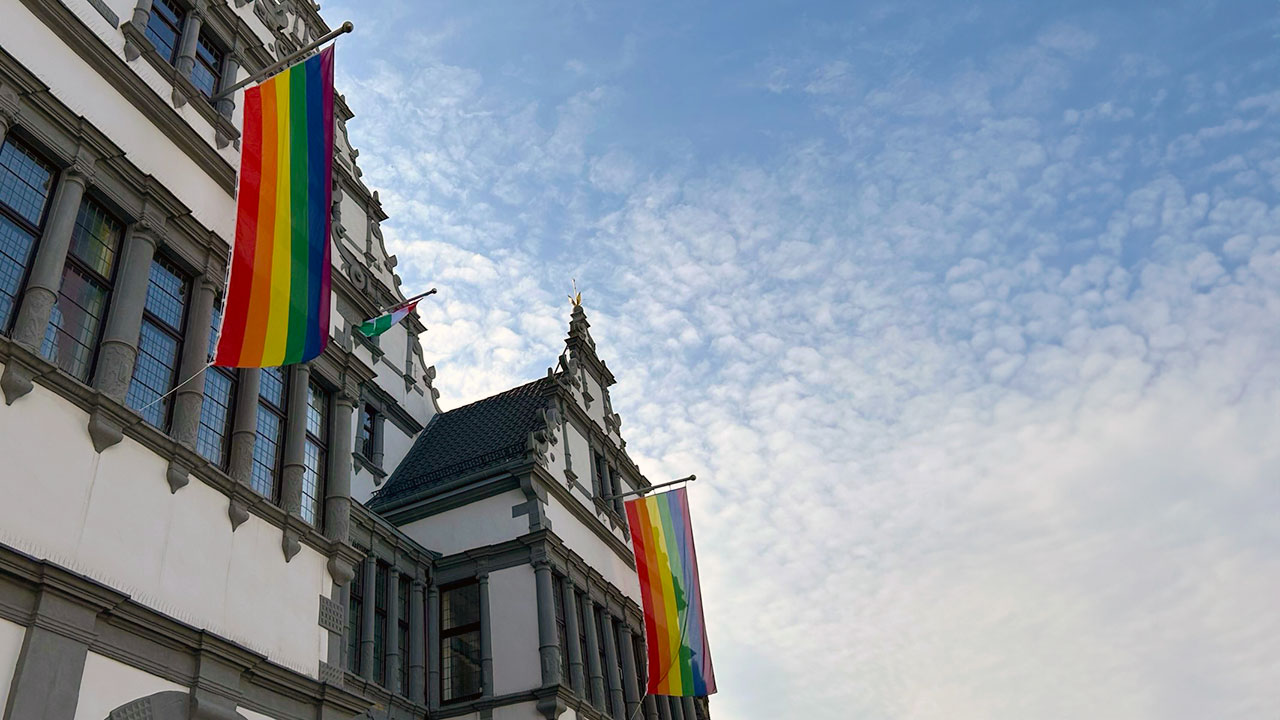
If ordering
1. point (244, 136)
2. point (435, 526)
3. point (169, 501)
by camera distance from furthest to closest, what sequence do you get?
point (435, 526) < point (244, 136) < point (169, 501)

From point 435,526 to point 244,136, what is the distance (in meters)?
13.4

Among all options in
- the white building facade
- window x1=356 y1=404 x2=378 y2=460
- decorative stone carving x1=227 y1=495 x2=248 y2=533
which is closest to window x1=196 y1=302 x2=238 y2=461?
the white building facade

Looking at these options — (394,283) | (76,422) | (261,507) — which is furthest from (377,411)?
(76,422)

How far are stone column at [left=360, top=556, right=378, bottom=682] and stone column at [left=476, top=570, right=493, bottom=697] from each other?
2.46m

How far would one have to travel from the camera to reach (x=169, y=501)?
435 inches

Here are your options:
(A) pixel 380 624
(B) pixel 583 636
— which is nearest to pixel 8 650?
(A) pixel 380 624

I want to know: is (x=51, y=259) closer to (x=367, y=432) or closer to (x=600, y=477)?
(x=367, y=432)

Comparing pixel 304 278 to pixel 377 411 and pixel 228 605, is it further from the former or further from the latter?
pixel 377 411

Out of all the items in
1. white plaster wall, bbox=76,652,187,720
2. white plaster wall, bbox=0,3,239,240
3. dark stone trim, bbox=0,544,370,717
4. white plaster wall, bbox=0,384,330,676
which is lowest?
white plaster wall, bbox=76,652,187,720

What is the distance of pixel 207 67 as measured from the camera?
49.1 feet

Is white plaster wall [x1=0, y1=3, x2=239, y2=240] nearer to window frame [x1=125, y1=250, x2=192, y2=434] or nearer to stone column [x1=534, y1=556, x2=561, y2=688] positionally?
window frame [x1=125, y1=250, x2=192, y2=434]

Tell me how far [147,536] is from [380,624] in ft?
36.7

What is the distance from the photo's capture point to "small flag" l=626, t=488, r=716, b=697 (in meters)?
23.4

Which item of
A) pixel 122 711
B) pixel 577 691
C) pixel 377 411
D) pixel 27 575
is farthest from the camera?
pixel 377 411
